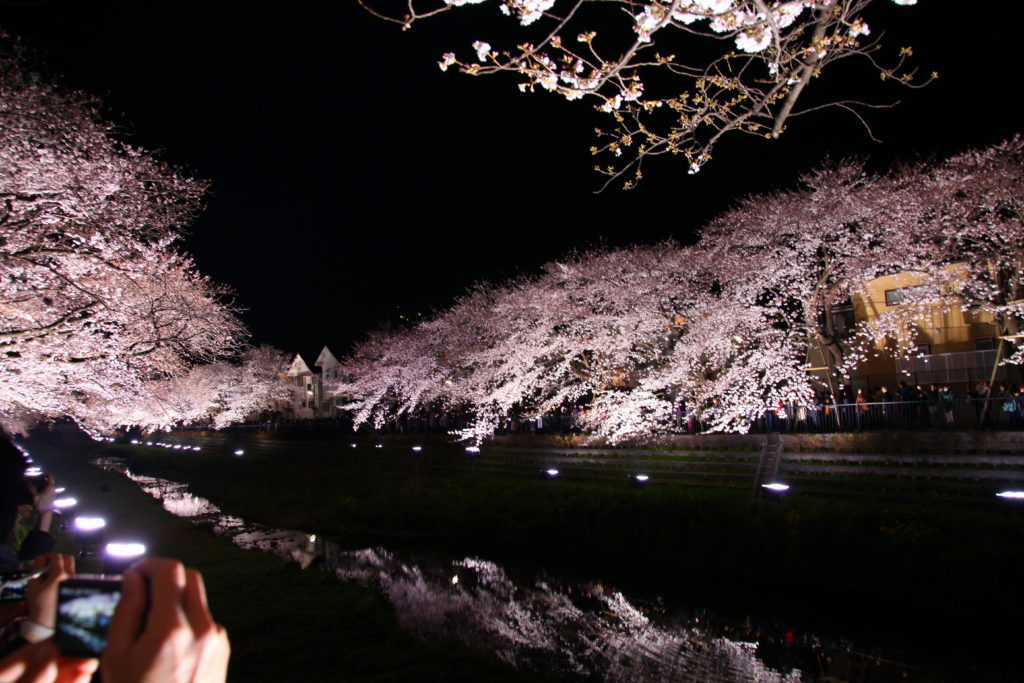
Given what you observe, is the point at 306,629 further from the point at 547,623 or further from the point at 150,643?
the point at 150,643

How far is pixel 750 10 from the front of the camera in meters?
5.14

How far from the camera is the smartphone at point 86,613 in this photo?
191 centimetres

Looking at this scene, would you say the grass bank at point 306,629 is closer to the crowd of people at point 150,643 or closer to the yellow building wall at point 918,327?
the crowd of people at point 150,643

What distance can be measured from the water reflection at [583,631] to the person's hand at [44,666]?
798cm

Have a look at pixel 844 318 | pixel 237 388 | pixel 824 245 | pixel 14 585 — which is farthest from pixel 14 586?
pixel 237 388

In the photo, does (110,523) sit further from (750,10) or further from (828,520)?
(750,10)

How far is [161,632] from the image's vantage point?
5.70ft

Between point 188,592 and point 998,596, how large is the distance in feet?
40.0

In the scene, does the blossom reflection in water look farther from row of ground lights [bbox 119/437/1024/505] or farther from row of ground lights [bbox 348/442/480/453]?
row of ground lights [bbox 348/442/480/453]

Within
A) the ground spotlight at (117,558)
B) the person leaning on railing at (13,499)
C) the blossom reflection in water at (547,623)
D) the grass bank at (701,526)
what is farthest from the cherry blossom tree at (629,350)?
the ground spotlight at (117,558)

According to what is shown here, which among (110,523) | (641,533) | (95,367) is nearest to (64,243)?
(95,367)

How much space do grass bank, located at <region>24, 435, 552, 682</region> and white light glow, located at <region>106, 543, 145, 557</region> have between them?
267cm

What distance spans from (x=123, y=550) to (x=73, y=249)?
26.5 ft

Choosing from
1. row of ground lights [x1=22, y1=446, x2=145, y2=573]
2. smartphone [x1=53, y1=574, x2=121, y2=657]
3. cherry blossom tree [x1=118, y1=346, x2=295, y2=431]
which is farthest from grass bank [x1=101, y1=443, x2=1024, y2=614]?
cherry blossom tree [x1=118, y1=346, x2=295, y2=431]
